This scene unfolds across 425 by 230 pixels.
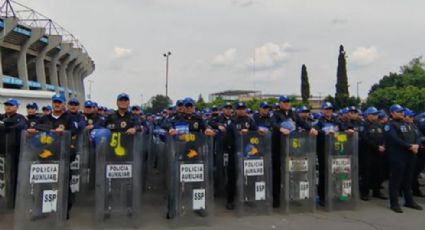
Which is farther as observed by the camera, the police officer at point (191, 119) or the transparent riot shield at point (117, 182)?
the police officer at point (191, 119)

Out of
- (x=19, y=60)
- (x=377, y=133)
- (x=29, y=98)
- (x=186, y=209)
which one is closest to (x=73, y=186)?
(x=186, y=209)

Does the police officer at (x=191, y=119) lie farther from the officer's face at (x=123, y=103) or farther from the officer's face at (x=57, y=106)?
the officer's face at (x=57, y=106)

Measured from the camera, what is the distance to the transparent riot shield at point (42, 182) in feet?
20.0

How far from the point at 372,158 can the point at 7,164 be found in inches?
271

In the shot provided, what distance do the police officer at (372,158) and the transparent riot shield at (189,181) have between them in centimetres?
386

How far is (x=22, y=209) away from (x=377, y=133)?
6.63m

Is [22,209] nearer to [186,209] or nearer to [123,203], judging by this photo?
[123,203]

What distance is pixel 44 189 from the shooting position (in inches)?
244

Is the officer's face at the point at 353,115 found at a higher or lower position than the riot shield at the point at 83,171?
higher

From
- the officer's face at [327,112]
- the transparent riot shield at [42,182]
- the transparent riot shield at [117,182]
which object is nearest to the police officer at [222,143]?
the officer's face at [327,112]

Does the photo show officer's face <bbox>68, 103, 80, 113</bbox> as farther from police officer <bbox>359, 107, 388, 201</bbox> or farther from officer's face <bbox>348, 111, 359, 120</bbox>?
police officer <bbox>359, 107, 388, 201</bbox>

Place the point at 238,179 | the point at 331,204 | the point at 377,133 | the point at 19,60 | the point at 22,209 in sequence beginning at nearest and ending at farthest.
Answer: the point at 22,209
the point at 238,179
the point at 331,204
the point at 377,133
the point at 19,60

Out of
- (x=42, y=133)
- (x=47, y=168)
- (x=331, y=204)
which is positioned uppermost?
(x=42, y=133)

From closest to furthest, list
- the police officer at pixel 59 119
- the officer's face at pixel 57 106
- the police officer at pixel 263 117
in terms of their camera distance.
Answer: the police officer at pixel 59 119, the officer's face at pixel 57 106, the police officer at pixel 263 117
